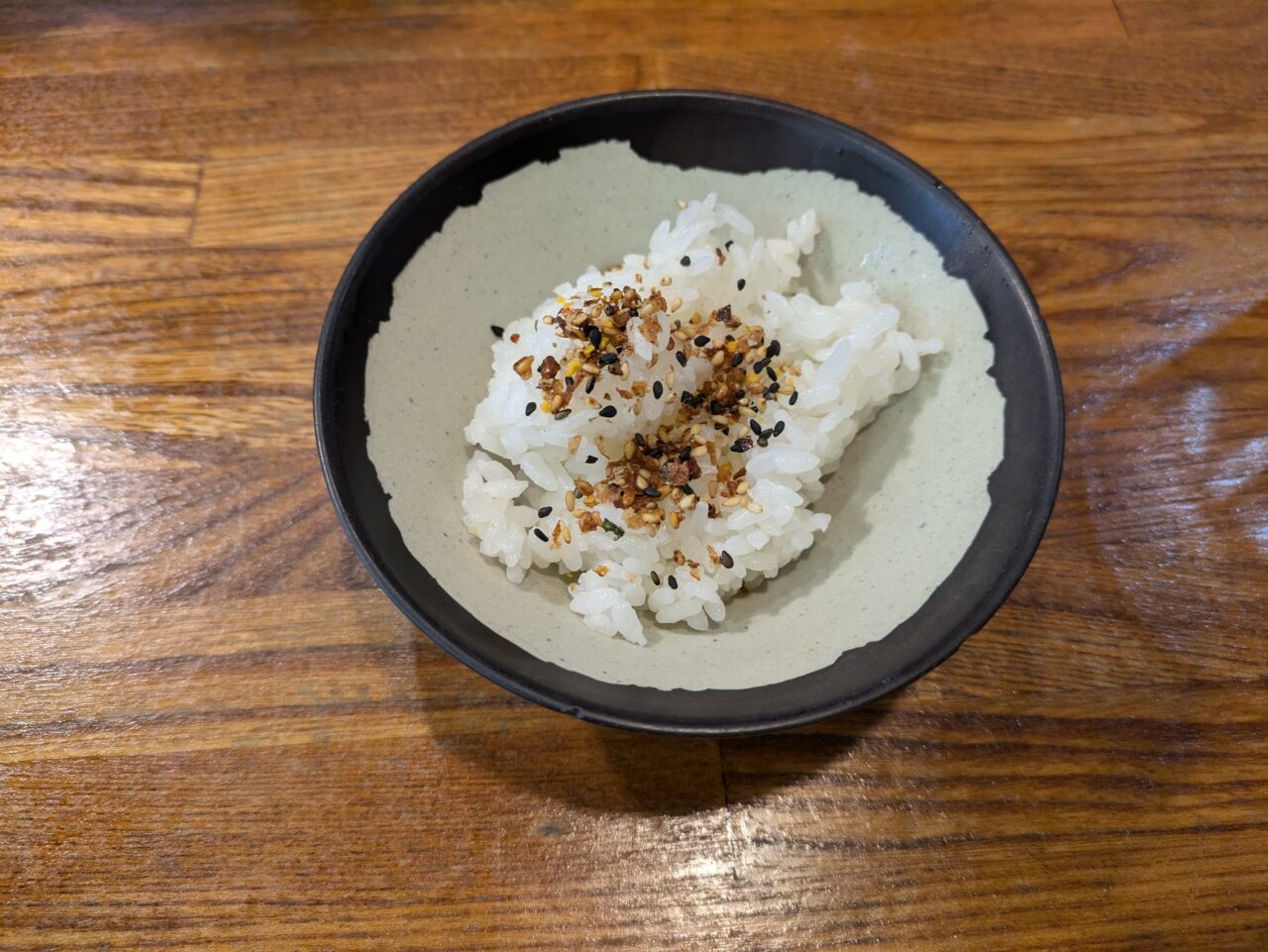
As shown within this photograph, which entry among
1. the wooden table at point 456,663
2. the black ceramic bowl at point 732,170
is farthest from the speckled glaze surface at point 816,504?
the wooden table at point 456,663

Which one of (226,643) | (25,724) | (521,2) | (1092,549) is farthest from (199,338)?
(1092,549)

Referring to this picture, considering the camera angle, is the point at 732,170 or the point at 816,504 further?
the point at 732,170

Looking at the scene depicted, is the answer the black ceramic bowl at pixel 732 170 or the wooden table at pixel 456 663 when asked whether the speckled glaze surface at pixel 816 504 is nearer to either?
the black ceramic bowl at pixel 732 170

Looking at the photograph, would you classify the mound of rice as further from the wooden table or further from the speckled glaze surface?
the wooden table

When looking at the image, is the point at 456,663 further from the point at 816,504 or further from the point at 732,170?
the point at 732,170

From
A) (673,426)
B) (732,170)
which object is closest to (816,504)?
(673,426)

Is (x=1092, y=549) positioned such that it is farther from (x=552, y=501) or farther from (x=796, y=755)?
(x=552, y=501)

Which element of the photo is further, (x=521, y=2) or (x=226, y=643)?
(x=521, y=2)
